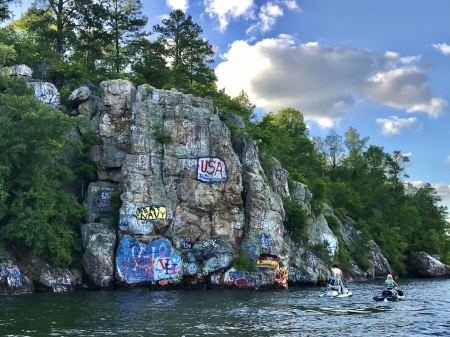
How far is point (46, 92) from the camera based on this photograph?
41.3 metres

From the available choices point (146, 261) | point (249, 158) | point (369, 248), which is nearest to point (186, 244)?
point (146, 261)

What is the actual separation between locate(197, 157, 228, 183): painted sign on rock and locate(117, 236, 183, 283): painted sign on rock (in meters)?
6.57

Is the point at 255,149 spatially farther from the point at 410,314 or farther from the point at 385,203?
the point at 385,203

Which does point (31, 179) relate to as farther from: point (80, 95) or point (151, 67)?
point (151, 67)

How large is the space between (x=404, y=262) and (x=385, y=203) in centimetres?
1000

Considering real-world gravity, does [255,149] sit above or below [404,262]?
above

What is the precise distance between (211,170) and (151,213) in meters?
6.32

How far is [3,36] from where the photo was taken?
1721 inches

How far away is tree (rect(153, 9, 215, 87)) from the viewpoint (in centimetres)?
5872

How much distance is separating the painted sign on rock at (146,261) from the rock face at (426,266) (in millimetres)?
46908

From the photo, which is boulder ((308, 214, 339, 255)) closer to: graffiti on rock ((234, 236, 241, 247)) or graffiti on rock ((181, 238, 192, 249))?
graffiti on rock ((234, 236, 241, 247))

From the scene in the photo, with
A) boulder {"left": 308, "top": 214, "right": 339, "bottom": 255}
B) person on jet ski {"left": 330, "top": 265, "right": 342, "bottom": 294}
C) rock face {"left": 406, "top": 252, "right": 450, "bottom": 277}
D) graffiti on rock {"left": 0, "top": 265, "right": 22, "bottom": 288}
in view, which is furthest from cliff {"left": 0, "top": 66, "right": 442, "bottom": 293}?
rock face {"left": 406, "top": 252, "right": 450, "bottom": 277}

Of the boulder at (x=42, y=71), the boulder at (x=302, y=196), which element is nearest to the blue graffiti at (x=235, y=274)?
the boulder at (x=302, y=196)

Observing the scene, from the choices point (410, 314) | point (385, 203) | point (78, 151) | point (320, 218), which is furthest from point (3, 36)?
point (385, 203)
